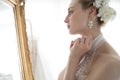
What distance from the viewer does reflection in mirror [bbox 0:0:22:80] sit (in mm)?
1210

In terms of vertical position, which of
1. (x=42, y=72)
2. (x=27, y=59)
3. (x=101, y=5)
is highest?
(x=101, y=5)

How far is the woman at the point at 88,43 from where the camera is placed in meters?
0.90

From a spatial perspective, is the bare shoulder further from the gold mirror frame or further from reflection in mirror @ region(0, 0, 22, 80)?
the gold mirror frame

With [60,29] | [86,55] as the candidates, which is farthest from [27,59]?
[86,55]

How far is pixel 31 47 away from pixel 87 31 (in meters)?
0.73

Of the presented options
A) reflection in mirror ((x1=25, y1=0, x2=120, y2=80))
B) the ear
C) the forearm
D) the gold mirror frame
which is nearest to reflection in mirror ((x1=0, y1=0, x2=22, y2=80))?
the gold mirror frame

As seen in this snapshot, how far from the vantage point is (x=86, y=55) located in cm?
97

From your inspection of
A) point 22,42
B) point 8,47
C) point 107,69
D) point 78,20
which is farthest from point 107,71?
point 22,42

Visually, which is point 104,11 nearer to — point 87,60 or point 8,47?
point 87,60

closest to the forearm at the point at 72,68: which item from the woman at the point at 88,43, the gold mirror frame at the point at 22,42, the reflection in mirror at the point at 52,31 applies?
the woman at the point at 88,43

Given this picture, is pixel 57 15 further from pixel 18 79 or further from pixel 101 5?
pixel 101 5

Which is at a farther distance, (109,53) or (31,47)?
(31,47)

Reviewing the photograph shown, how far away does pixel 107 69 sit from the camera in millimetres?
843

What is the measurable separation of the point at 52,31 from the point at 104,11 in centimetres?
84
